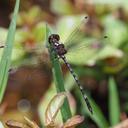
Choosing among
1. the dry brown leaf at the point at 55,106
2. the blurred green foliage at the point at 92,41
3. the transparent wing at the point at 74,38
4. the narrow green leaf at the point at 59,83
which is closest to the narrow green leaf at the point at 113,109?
the blurred green foliage at the point at 92,41

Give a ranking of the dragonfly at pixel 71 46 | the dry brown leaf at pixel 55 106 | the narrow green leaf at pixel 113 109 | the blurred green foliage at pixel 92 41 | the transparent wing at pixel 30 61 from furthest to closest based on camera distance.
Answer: the blurred green foliage at pixel 92 41 → the transparent wing at pixel 30 61 → the narrow green leaf at pixel 113 109 → the dragonfly at pixel 71 46 → the dry brown leaf at pixel 55 106

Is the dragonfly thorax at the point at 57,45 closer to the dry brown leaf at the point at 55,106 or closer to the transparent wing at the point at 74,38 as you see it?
the transparent wing at the point at 74,38

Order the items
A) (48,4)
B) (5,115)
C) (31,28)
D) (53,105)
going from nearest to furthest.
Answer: (53,105)
(5,115)
(31,28)
(48,4)

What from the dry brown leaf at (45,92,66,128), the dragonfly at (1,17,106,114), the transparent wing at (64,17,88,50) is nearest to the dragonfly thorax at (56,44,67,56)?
the dragonfly at (1,17,106,114)

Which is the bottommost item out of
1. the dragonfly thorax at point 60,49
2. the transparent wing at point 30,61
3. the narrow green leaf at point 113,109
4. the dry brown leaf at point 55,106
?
the dry brown leaf at point 55,106

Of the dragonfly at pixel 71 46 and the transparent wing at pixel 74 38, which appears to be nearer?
the dragonfly at pixel 71 46

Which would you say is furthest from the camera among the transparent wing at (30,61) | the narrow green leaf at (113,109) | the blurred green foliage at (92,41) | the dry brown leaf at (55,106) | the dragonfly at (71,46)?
the blurred green foliage at (92,41)

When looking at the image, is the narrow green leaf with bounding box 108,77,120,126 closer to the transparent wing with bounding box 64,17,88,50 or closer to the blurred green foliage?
the blurred green foliage

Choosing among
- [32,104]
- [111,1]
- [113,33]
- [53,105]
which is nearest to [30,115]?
[32,104]

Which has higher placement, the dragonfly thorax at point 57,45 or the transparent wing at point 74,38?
the transparent wing at point 74,38

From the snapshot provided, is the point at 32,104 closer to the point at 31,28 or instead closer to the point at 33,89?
the point at 33,89

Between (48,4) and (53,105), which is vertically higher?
(48,4)
